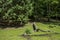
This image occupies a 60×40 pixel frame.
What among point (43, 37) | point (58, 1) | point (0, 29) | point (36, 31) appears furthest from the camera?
point (58, 1)

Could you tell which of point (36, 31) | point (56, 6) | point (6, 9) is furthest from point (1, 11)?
point (56, 6)

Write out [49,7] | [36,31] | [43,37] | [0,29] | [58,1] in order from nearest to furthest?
[43,37] → [36,31] → [0,29] → [58,1] → [49,7]

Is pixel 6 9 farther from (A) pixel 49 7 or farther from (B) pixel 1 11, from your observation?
(A) pixel 49 7

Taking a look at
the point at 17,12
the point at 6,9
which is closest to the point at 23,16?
the point at 17,12

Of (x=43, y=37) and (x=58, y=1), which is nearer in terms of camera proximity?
(x=43, y=37)

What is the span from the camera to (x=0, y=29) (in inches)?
1425

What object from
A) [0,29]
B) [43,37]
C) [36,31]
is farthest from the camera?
[0,29]

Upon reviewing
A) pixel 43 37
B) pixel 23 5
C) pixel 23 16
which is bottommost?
pixel 43 37

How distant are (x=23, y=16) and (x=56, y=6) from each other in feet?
40.8

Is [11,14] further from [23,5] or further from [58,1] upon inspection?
[58,1]

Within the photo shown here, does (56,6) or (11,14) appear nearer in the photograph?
(11,14)

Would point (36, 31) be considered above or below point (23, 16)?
below

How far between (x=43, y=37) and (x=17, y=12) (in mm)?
11367

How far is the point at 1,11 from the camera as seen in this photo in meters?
37.8
